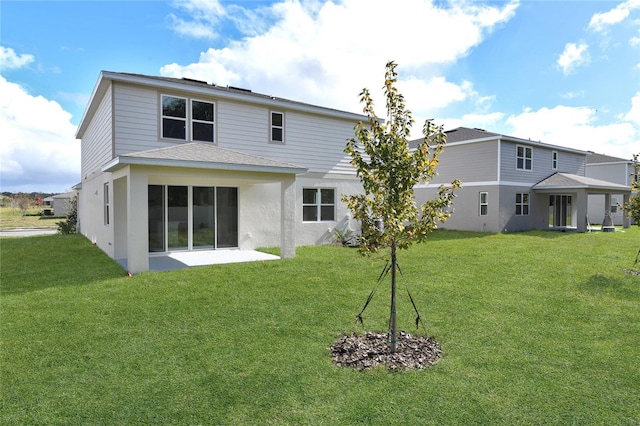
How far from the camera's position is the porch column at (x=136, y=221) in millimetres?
8969

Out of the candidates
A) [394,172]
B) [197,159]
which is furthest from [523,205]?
[394,172]

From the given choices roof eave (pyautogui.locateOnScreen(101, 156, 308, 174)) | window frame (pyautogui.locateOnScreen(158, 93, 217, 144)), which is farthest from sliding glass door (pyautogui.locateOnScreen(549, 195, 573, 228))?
window frame (pyautogui.locateOnScreen(158, 93, 217, 144))

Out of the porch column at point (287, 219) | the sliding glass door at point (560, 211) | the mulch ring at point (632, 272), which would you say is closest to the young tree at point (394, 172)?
the porch column at point (287, 219)

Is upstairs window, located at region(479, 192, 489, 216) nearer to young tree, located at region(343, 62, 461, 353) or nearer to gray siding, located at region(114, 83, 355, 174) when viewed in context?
gray siding, located at region(114, 83, 355, 174)

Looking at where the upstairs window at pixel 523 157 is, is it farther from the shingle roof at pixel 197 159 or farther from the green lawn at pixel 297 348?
the shingle roof at pixel 197 159

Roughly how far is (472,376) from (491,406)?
604 millimetres

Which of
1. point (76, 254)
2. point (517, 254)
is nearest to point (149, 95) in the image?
point (76, 254)

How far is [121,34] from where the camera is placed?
35.7ft

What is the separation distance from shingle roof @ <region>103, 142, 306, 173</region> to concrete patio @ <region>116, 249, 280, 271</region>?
2.88 meters

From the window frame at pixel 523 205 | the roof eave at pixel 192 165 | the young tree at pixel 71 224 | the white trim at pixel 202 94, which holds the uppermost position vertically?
the white trim at pixel 202 94

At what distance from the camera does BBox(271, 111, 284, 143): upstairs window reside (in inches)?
550

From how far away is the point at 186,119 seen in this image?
1204 cm

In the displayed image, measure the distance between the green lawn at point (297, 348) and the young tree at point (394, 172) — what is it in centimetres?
129

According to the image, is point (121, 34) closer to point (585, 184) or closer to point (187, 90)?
point (187, 90)
